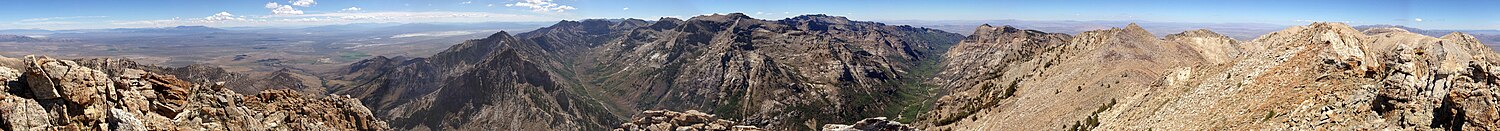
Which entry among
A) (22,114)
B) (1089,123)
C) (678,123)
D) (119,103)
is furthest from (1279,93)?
(678,123)

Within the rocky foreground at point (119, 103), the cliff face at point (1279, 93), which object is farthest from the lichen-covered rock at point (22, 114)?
the cliff face at point (1279, 93)

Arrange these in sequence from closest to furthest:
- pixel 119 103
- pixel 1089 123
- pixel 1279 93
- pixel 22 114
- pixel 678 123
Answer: pixel 22 114 < pixel 119 103 < pixel 1279 93 < pixel 1089 123 < pixel 678 123

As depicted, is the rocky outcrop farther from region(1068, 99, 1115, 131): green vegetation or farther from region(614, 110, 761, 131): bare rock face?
region(614, 110, 761, 131): bare rock face

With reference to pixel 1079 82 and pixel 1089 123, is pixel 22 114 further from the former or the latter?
pixel 1079 82

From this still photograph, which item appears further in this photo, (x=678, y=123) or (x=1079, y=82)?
(x=678, y=123)

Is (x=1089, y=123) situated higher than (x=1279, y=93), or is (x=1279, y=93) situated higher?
(x=1279, y=93)

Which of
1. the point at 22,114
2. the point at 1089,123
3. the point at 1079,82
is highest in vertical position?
the point at 22,114

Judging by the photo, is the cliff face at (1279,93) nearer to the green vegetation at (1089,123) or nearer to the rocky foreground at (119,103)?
the green vegetation at (1089,123)

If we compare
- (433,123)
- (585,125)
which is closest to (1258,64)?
(585,125)
